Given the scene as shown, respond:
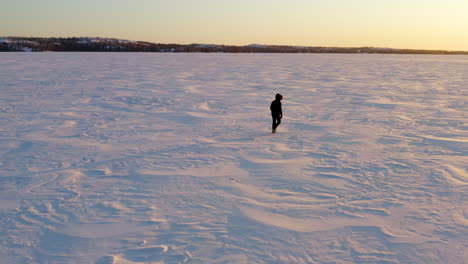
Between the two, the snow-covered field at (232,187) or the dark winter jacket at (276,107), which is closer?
the snow-covered field at (232,187)

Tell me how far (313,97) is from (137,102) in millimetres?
6654

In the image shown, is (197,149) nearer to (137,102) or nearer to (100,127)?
(100,127)

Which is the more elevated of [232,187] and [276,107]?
[276,107]

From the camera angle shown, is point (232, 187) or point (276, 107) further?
point (276, 107)

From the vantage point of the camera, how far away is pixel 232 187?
5.18 meters

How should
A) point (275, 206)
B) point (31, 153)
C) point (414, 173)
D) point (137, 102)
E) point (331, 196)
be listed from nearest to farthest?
point (275, 206) → point (331, 196) → point (414, 173) → point (31, 153) → point (137, 102)

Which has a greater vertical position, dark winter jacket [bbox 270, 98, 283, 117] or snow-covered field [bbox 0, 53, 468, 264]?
dark winter jacket [bbox 270, 98, 283, 117]

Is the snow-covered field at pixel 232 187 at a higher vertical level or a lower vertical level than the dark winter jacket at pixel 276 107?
lower

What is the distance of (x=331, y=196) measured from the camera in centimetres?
485

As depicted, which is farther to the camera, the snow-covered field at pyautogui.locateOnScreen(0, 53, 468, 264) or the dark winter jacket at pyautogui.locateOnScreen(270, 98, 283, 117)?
the dark winter jacket at pyautogui.locateOnScreen(270, 98, 283, 117)

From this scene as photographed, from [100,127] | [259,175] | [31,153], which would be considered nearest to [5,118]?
[100,127]

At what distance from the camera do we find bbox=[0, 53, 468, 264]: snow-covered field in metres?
3.60

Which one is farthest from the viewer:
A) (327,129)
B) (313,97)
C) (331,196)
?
(313,97)

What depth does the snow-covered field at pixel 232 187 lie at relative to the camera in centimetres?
360
